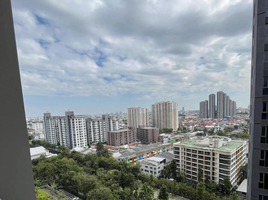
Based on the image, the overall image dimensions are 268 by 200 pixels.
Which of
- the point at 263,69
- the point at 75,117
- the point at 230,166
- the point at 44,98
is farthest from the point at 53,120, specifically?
the point at 263,69

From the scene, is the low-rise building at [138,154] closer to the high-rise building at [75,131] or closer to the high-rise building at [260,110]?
the high-rise building at [75,131]

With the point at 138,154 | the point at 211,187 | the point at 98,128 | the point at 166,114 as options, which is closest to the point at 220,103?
the point at 211,187

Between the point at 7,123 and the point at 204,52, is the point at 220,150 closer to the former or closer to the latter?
the point at 204,52

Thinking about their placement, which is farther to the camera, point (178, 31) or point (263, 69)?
point (178, 31)

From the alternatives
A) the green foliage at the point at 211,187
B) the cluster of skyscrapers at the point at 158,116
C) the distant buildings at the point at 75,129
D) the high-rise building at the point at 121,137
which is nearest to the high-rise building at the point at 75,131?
the distant buildings at the point at 75,129

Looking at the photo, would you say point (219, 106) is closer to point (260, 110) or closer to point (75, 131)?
point (260, 110)

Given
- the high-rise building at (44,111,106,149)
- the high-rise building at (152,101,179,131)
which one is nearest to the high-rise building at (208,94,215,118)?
the high-rise building at (152,101,179,131)
